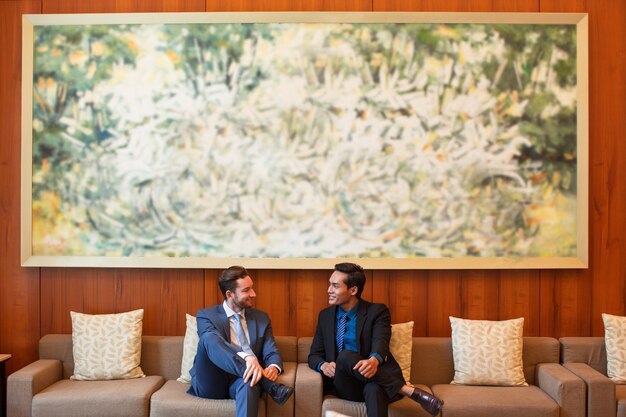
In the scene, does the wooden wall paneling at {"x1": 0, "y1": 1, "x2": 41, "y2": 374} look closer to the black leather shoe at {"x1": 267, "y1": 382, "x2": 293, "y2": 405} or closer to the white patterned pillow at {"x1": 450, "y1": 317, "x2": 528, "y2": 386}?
the black leather shoe at {"x1": 267, "y1": 382, "x2": 293, "y2": 405}

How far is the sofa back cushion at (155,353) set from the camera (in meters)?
4.79

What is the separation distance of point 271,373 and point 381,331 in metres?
0.81

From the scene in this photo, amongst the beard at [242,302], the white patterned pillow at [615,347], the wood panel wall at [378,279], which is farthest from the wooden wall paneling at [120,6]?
the white patterned pillow at [615,347]

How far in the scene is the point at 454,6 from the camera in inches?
198

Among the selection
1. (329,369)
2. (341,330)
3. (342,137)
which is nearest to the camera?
(329,369)

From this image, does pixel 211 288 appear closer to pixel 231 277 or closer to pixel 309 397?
pixel 231 277

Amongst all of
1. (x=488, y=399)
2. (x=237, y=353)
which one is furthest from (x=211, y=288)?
(x=488, y=399)

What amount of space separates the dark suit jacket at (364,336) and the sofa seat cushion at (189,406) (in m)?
0.56

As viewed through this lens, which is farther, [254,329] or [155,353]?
[155,353]

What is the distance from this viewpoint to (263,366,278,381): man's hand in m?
4.22

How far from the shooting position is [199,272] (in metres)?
5.05

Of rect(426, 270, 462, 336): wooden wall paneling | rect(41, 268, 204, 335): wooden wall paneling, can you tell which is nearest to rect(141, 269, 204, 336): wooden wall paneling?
rect(41, 268, 204, 335): wooden wall paneling

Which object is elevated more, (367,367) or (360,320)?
(360,320)

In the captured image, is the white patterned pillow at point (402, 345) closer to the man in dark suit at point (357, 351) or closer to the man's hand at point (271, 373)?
the man in dark suit at point (357, 351)
